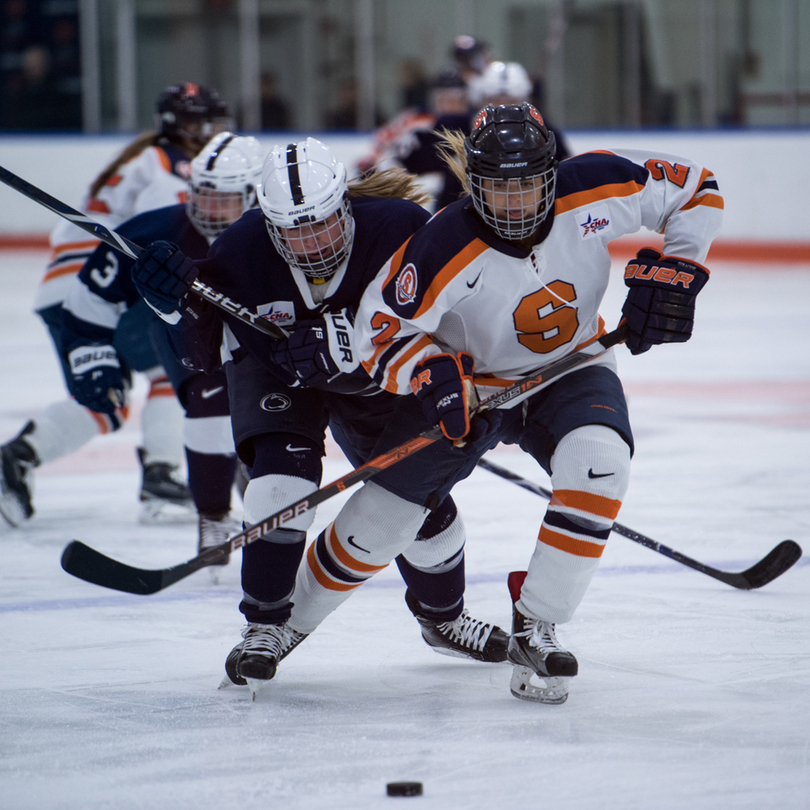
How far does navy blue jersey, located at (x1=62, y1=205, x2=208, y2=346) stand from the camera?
2891mm

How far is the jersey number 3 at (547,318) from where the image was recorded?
201 centimetres

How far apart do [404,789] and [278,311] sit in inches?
35.2

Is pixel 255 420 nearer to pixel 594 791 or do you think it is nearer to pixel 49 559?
pixel 594 791

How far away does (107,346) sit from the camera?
9.96 ft

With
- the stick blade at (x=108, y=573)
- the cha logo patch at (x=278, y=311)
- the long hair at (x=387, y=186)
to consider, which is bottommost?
the stick blade at (x=108, y=573)

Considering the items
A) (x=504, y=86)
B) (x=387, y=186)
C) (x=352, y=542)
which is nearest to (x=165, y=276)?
(x=387, y=186)

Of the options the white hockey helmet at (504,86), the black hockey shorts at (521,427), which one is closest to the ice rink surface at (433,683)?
the black hockey shorts at (521,427)

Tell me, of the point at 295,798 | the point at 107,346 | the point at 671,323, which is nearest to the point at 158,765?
the point at 295,798

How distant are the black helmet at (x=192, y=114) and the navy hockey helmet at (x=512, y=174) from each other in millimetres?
1655

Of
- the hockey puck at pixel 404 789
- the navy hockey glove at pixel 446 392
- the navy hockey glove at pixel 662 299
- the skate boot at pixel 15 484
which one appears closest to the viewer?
the hockey puck at pixel 404 789

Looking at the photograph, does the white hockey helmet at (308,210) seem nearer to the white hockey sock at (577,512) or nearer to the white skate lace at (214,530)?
the white hockey sock at (577,512)

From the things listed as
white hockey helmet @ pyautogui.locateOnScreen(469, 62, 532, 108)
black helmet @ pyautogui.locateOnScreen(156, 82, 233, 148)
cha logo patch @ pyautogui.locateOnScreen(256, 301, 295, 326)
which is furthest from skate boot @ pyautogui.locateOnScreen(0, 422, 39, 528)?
white hockey helmet @ pyautogui.locateOnScreen(469, 62, 532, 108)

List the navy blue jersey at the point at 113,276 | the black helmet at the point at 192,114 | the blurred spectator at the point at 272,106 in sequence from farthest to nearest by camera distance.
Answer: the blurred spectator at the point at 272,106 < the black helmet at the point at 192,114 < the navy blue jersey at the point at 113,276

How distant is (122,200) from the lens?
352cm
